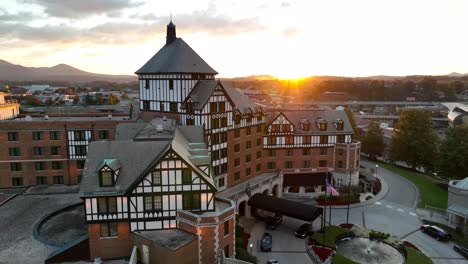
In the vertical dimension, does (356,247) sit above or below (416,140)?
below

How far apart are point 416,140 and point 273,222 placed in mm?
37615

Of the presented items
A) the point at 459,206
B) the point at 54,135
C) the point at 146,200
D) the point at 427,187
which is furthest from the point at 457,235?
the point at 54,135

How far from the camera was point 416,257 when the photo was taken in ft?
110

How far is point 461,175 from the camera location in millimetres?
53438

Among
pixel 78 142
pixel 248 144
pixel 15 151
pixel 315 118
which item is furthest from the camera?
pixel 315 118

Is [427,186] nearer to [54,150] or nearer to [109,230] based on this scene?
[109,230]

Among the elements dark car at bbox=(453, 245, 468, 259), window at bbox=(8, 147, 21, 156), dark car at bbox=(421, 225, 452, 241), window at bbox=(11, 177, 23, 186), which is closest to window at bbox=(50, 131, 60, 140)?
window at bbox=(8, 147, 21, 156)

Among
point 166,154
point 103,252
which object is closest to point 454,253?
point 166,154

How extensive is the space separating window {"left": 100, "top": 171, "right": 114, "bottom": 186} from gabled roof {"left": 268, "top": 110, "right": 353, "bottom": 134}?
Result: 30.6m

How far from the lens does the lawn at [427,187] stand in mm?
49463

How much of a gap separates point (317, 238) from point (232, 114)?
1885 centimetres

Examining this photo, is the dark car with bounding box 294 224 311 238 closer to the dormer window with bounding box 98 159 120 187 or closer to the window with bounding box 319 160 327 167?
the window with bounding box 319 160 327 167

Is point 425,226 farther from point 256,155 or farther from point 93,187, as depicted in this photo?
point 93,187

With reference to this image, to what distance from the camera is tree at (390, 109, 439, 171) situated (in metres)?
62.5
